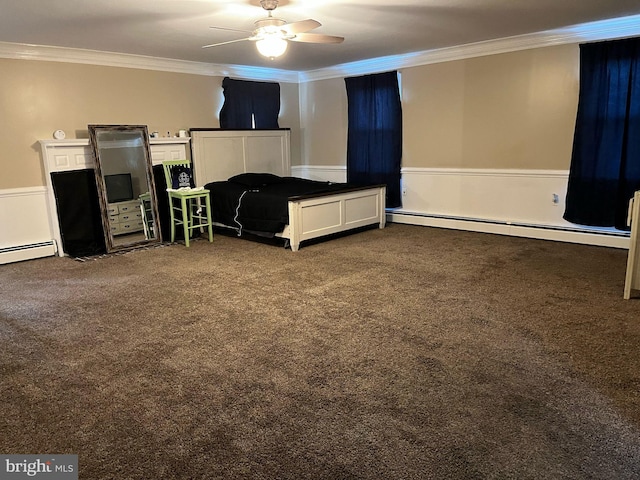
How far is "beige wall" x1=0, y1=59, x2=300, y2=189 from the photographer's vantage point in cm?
511

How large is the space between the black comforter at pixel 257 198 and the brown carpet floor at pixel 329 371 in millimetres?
950

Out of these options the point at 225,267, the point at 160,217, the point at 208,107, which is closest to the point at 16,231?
the point at 160,217

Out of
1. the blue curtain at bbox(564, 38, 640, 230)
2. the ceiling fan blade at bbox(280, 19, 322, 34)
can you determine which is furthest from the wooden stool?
the blue curtain at bbox(564, 38, 640, 230)

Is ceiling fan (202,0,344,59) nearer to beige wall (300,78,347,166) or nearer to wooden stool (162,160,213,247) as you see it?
wooden stool (162,160,213,247)

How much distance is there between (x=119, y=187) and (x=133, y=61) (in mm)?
1623

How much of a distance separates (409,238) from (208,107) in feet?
11.4

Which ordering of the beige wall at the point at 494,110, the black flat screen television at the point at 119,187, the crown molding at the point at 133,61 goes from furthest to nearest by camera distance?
1. the black flat screen television at the point at 119,187
2. the beige wall at the point at 494,110
3. the crown molding at the point at 133,61

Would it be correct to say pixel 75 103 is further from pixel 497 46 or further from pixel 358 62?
pixel 497 46

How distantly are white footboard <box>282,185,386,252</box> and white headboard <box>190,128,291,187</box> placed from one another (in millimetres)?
2010

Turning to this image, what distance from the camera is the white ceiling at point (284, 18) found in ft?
12.4

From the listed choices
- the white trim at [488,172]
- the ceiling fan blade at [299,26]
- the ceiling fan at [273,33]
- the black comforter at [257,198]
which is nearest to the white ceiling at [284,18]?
the ceiling fan at [273,33]

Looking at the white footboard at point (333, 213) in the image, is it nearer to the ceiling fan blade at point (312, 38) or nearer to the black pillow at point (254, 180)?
the black pillow at point (254, 180)

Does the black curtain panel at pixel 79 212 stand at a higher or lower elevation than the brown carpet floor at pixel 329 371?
higher

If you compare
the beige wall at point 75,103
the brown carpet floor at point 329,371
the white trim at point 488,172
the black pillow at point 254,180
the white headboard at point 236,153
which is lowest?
the brown carpet floor at point 329,371
